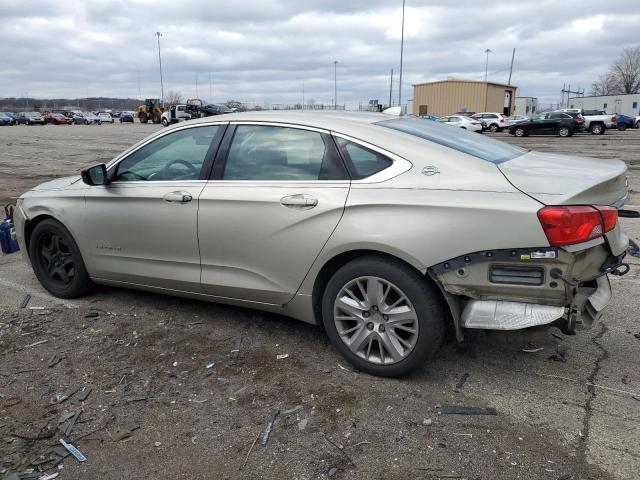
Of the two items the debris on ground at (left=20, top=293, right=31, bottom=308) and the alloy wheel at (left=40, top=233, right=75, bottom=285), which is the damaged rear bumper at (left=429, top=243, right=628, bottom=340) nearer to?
the alloy wheel at (left=40, top=233, right=75, bottom=285)

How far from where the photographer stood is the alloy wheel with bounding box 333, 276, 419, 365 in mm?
3162

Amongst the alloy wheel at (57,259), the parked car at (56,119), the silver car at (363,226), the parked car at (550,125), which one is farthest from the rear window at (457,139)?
the parked car at (56,119)

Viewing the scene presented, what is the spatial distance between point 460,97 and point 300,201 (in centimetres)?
5613

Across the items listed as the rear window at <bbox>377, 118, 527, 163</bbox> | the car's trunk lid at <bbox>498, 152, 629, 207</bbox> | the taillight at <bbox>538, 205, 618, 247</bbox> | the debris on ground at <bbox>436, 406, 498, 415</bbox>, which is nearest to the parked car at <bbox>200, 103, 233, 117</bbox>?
the rear window at <bbox>377, 118, 527, 163</bbox>

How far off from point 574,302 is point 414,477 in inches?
50.3

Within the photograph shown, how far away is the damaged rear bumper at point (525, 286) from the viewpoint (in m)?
2.79

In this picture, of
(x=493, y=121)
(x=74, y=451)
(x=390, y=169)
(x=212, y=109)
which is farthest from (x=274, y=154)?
(x=212, y=109)

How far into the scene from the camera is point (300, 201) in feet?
11.1

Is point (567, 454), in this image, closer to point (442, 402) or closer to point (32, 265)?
point (442, 402)

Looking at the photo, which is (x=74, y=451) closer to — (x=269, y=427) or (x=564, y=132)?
(x=269, y=427)

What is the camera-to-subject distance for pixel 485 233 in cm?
284

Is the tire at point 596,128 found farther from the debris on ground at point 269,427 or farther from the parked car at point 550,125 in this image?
the debris on ground at point 269,427

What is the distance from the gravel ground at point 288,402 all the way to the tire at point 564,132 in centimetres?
2994

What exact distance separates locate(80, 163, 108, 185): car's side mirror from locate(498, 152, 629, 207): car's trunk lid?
9.81ft
